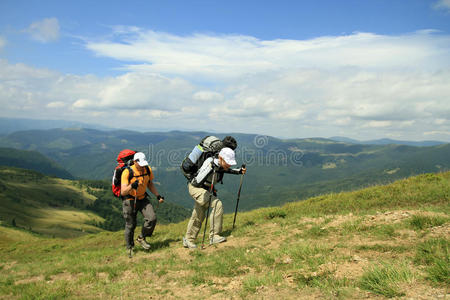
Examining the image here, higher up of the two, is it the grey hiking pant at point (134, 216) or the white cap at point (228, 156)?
the white cap at point (228, 156)

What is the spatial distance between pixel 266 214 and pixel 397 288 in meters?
9.79

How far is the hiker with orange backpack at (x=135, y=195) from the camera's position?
9695 millimetres

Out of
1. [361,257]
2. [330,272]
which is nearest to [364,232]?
[361,257]

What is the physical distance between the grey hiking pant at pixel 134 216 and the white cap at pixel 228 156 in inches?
146

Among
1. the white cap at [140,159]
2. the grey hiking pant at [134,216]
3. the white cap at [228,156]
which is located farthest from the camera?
the grey hiking pant at [134,216]

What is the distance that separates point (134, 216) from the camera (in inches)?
400

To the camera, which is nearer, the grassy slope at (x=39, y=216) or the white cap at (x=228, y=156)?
the white cap at (x=228, y=156)

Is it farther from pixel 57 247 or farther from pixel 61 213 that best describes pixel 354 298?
pixel 61 213

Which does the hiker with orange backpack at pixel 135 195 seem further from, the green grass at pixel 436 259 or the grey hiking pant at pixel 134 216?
the green grass at pixel 436 259

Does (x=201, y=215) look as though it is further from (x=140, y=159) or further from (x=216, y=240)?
(x=140, y=159)

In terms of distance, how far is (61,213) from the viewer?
166875mm

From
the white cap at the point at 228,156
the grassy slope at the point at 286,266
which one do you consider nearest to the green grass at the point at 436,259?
the grassy slope at the point at 286,266

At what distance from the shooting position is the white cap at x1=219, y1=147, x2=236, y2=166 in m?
9.18

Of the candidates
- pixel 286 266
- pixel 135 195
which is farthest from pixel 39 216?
pixel 286 266
